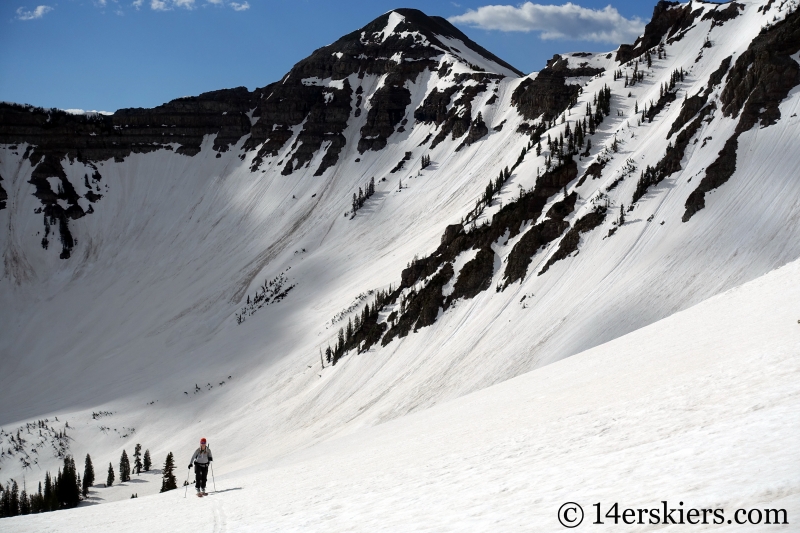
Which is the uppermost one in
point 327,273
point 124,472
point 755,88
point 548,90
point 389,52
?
point 389,52

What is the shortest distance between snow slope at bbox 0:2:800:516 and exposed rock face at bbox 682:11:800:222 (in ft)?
3.63

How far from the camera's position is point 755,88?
235 feet

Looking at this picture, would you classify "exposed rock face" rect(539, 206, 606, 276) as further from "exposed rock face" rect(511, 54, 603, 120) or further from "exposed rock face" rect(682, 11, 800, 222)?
"exposed rock face" rect(511, 54, 603, 120)

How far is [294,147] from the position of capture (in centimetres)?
16138

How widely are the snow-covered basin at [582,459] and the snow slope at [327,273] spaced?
1.16m

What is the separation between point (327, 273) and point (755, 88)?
67495 millimetres

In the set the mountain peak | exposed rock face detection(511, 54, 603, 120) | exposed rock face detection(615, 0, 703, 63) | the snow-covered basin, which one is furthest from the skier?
the mountain peak

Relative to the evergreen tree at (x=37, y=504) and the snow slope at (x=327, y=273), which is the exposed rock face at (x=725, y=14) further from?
the evergreen tree at (x=37, y=504)

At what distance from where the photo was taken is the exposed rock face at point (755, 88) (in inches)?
2625

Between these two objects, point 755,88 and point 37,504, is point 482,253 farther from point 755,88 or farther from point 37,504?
point 37,504

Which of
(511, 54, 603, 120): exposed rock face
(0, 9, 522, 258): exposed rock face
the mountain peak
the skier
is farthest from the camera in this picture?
the mountain peak

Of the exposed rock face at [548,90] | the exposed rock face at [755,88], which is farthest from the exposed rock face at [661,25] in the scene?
the exposed rock face at [755,88]

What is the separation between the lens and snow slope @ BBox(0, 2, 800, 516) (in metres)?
60.5

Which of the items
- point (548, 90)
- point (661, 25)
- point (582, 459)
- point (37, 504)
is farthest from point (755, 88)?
point (37, 504)
